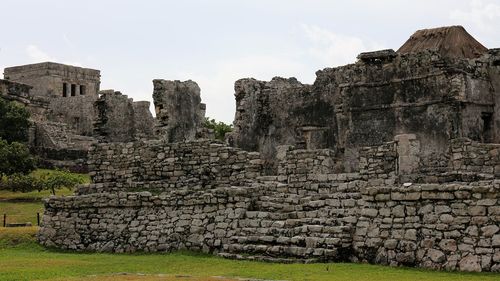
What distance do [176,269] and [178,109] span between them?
504 inches

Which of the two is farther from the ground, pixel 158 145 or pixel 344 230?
pixel 158 145

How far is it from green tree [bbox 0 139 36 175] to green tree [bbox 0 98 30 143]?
9624mm

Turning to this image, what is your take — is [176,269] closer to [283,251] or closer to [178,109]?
[283,251]

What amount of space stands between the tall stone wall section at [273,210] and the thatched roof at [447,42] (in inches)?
561

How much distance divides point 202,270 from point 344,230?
2.85 meters

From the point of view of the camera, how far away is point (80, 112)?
6494 centimetres

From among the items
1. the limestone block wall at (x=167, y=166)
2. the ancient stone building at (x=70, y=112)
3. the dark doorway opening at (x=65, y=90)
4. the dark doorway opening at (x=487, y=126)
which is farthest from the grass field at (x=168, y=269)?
the dark doorway opening at (x=65, y=90)

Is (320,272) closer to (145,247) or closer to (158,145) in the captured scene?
(145,247)

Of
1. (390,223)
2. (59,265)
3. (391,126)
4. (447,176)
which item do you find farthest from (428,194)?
(391,126)

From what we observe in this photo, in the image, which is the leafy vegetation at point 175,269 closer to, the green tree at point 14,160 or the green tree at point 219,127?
the green tree at point 14,160

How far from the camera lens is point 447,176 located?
20141 mm

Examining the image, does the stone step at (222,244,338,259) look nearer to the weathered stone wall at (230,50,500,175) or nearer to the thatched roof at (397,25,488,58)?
the weathered stone wall at (230,50,500,175)

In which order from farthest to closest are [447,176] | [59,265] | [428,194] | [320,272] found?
[447,176]
[59,265]
[428,194]
[320,272]

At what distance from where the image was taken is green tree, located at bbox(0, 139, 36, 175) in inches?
1626
